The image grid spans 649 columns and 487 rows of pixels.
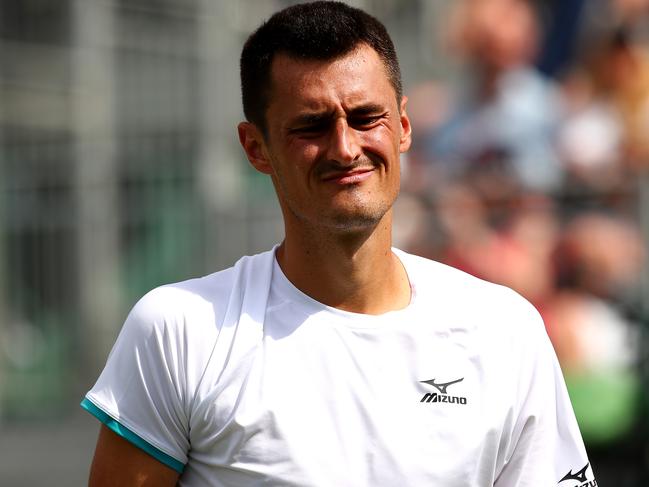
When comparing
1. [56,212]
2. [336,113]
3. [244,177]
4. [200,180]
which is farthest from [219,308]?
[56,212]

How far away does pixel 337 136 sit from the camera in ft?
9.64

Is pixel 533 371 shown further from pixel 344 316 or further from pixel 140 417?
pixel 140 417

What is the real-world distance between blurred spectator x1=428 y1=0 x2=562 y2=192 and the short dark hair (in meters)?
4.83

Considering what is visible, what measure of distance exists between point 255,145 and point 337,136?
0.34 meters

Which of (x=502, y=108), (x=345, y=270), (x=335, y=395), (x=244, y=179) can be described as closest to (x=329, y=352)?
(x=335, y=395)

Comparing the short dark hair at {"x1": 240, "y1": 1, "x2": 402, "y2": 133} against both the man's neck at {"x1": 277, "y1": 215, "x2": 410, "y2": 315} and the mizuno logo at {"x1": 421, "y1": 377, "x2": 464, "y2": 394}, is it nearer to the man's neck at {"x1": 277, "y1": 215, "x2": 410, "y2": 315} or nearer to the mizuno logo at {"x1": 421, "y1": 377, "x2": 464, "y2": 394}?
the man's neck at {"x1": 277, "y1": 215, "x2": 410, "y2": 315}

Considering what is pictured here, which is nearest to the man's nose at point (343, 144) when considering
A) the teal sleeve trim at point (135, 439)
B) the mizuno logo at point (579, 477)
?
the teal sleeve trim at point (135, 439)

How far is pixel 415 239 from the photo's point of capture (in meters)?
8.20

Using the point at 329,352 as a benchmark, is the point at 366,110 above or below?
above

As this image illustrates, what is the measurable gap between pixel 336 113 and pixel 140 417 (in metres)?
0.91

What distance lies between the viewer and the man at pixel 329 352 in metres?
2.88

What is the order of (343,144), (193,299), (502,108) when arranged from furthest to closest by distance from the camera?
(502,108) < (193,299) < (343,144)

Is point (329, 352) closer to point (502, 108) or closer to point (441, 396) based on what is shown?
point (441, 396)

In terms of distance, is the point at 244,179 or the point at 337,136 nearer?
the point at 337,136
